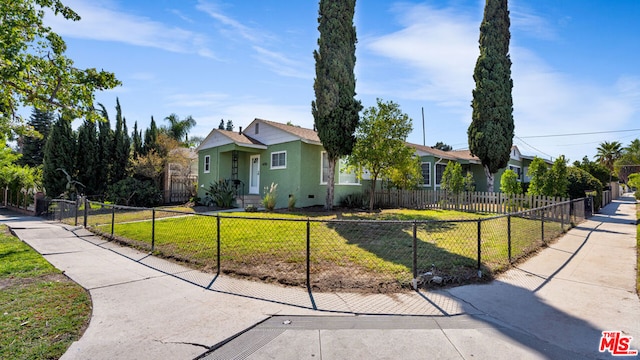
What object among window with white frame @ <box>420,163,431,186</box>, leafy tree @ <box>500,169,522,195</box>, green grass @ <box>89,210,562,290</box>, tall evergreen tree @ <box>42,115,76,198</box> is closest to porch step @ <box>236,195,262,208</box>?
green grass @ <box>89,210,562,290</box>

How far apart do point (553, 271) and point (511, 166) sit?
24274 millimetres

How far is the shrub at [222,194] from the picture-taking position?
1598 centimetres

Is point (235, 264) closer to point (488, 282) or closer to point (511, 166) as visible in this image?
point (488, 282)

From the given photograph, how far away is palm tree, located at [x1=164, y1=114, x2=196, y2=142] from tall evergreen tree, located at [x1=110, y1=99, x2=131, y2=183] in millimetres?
13896

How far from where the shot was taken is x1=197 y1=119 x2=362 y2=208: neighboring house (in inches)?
603

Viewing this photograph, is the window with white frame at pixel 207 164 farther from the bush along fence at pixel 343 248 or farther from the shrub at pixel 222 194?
the bush along fence at pixel 343 248

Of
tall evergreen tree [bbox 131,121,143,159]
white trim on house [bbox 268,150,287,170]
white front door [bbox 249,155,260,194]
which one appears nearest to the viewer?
white trim on house [bbox 268,150,287,170]

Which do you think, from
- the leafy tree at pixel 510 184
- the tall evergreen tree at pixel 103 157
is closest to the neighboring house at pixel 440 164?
the leafy tree at pixel 510 184

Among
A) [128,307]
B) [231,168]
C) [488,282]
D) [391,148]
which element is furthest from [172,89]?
[488,282]

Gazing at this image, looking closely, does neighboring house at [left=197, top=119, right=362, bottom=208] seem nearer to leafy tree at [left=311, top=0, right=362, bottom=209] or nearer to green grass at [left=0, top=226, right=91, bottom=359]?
leafy tree at [left=311, top=0, right=362, bottom=209]

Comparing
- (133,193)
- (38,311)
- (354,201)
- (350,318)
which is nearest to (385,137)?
(354,201)

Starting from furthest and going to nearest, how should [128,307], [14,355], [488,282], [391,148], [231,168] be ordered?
[231,168] → [391,148] → [488,282] → [128,307] → [14,355]

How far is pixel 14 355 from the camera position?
2.73m

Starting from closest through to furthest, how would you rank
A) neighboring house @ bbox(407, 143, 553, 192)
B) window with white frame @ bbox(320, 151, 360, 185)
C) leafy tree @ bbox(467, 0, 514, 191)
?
window with white frame @ bbox(320, 151, 360, 185) < leafy tree @ bbox(467, 0, 514, 191) < neighboring house @ bbox(407, 143, 553, 192)
